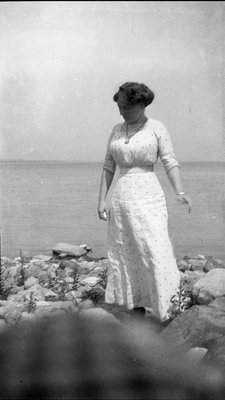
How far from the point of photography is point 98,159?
15.3 feet

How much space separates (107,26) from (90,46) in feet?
0.92

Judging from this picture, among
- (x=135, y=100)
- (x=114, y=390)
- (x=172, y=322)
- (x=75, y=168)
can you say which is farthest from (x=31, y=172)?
(x=114, y=390)

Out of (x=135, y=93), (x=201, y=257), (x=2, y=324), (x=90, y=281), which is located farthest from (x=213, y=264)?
(x=2, y=324)

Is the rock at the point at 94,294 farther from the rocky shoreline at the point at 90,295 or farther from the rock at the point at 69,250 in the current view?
the rock at the point at 69,250

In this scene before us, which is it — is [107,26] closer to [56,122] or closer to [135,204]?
[56,122]

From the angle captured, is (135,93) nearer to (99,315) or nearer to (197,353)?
(99,315)

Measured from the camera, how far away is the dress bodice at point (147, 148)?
3975 mm

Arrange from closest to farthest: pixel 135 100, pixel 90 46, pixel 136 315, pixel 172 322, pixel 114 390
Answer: pixel 114 390
pixel 172 322
pixel 135 100
pixel 136 315
pixel 90 46

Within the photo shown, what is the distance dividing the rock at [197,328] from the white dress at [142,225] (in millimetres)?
384

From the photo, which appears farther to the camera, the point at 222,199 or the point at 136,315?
the point at 222,199

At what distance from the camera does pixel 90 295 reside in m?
4.55

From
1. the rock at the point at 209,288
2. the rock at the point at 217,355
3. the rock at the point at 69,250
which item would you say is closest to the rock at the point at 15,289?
the rock at the point at 69,250

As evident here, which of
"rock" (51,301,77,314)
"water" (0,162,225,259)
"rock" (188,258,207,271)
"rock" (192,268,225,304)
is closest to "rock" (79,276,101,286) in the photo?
"rock" (51,301,77,314)

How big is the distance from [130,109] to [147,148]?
330 mm
